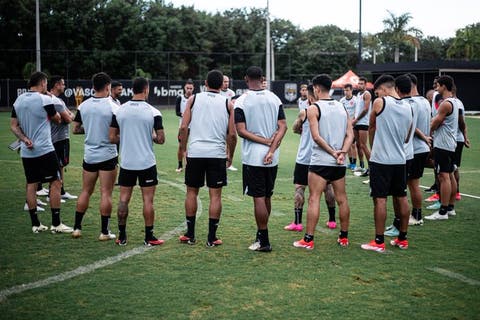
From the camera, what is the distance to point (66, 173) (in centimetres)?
1368

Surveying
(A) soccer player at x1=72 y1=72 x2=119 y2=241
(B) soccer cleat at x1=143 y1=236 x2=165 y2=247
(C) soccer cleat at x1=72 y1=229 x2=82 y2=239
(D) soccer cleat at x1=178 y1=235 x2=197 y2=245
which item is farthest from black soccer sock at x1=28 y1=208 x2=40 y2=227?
(D) soccer cleat at x1=178 y1=235 x2=197 y2=245

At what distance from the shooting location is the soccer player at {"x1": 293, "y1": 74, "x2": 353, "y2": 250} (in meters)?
6.93

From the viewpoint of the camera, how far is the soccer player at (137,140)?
22.9 feet

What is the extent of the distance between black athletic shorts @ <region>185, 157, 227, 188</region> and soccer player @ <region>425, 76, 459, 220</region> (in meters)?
3.82

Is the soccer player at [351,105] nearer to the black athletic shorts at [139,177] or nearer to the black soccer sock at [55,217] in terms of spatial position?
the black athletic shorts at [139,177]

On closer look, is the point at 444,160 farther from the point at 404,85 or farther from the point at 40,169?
the point at 40,169

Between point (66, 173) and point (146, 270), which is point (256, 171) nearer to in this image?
point (146, 270)

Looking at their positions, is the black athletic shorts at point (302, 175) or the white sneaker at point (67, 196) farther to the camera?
the white sneaker at point (67, 196)

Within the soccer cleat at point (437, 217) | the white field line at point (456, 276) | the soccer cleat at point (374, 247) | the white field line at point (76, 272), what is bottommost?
the white field line at point (456, 276)

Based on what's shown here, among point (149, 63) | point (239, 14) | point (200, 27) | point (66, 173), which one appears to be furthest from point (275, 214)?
point (239, 14)

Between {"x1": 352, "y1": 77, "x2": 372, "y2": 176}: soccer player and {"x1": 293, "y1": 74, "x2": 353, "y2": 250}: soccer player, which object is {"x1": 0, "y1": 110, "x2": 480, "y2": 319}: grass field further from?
{"x1": 352, "y1": 77, "x2": 372, "y2": 176}: soccer player

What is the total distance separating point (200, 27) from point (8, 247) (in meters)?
58.0

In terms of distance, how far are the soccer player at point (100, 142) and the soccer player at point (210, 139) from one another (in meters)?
1.01

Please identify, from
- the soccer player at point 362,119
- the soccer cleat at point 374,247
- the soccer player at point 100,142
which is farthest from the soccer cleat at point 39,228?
the soccer player at point 362,119
